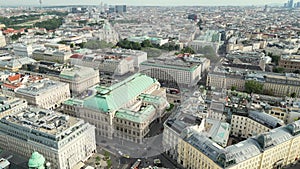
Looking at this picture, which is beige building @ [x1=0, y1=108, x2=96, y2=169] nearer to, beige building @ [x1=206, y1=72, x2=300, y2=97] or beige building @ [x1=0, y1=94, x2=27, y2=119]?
beige building @ [x1=0, y1=94, x2=27, y2=119]

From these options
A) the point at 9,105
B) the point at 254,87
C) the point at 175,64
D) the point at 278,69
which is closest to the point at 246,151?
the point at 254,87

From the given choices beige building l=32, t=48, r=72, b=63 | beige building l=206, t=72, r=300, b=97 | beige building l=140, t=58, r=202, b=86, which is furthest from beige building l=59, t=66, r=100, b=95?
beige building l=206, t=72, r=300, b=97

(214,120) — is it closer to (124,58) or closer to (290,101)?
(290,101)

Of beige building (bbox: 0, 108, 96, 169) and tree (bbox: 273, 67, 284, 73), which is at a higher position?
tree (bbox: 273, 67, 284, 73)

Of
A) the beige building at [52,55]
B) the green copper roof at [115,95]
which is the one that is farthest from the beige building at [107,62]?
Result: the green copper roof at [115,95]

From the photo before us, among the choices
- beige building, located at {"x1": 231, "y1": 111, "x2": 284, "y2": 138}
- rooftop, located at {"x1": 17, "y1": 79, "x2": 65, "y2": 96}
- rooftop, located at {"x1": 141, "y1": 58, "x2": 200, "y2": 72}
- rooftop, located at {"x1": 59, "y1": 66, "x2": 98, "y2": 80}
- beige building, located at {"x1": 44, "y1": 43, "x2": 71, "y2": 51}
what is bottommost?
beige building, located at {"x1": 231, "y1": 111, "x2": 284, "y2": 138}

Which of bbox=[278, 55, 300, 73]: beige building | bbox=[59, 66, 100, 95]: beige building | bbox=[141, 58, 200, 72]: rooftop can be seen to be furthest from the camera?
bbox=[278, 55, 300, 73]: beige building
